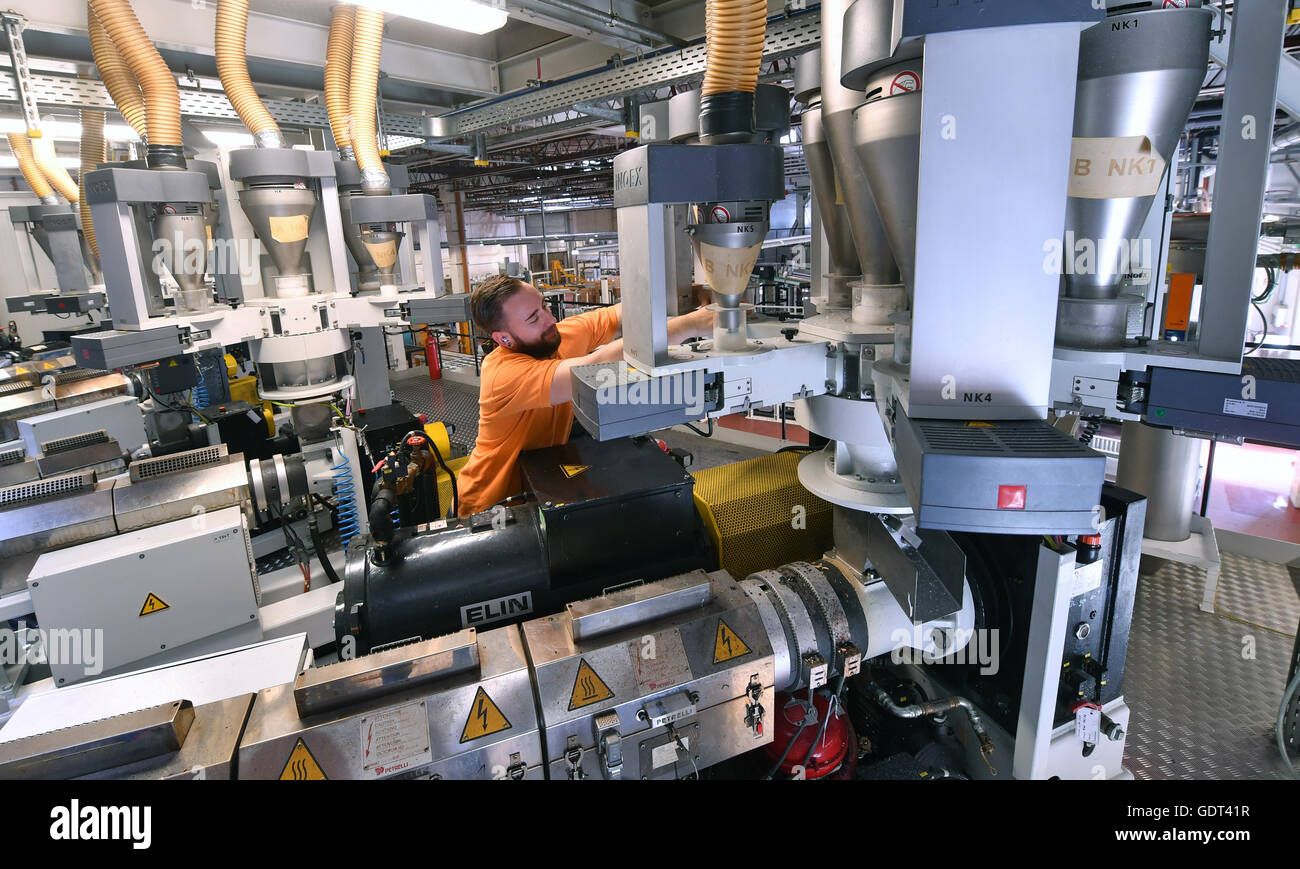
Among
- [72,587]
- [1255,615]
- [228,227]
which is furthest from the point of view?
[228,227]

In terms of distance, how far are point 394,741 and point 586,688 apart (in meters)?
0.36

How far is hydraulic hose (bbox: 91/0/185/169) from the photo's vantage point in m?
2.80

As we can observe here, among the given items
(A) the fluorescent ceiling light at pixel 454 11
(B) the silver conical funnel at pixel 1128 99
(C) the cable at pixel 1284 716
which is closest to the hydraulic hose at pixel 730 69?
(B) the silver conical funnel at pixel 1128 99

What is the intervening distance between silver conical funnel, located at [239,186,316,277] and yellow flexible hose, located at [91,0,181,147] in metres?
0.40

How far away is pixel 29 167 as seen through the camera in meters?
5.19

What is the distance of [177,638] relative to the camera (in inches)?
87.7

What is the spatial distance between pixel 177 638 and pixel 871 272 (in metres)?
2.48

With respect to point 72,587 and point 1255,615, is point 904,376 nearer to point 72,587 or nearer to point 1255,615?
point 72,587

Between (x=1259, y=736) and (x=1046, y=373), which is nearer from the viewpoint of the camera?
(x=1046, y=373)

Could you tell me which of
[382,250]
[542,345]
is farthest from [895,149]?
[382,250]

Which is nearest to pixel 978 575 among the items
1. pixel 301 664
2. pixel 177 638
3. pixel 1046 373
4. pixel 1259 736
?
pixel 1046 373

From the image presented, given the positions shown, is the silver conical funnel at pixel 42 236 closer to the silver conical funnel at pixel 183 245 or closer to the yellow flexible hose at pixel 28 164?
the yellow flexible hose at pixel 28 164

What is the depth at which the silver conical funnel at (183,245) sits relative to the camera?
307cm

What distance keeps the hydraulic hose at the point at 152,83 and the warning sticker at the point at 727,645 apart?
3.31m
